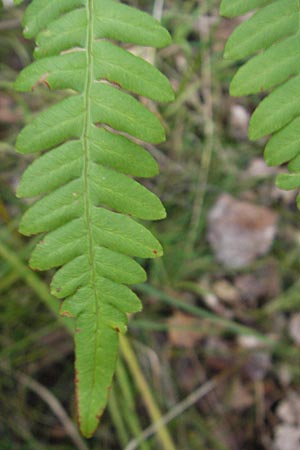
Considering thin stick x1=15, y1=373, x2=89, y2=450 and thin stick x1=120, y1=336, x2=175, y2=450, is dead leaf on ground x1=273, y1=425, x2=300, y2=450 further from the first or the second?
thin stick x1=15, y1=373, x2=89, y2=450

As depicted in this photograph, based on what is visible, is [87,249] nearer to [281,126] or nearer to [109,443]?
[281,126]

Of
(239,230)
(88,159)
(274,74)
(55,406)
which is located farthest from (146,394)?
(274,74)

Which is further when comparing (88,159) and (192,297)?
(192,297)

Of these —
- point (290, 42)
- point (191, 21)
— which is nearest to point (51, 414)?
point (290, 42)

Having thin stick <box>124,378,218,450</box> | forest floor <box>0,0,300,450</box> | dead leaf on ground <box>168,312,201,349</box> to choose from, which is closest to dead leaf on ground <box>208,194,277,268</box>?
forest floor <box>0,0,300,450</box>

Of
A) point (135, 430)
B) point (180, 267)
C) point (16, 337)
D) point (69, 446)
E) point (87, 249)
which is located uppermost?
point (87, 249)

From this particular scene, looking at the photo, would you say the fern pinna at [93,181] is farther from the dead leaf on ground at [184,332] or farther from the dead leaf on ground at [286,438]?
the dead leaf on ground at [286,438]

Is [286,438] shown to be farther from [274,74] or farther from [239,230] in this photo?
[274,74]
